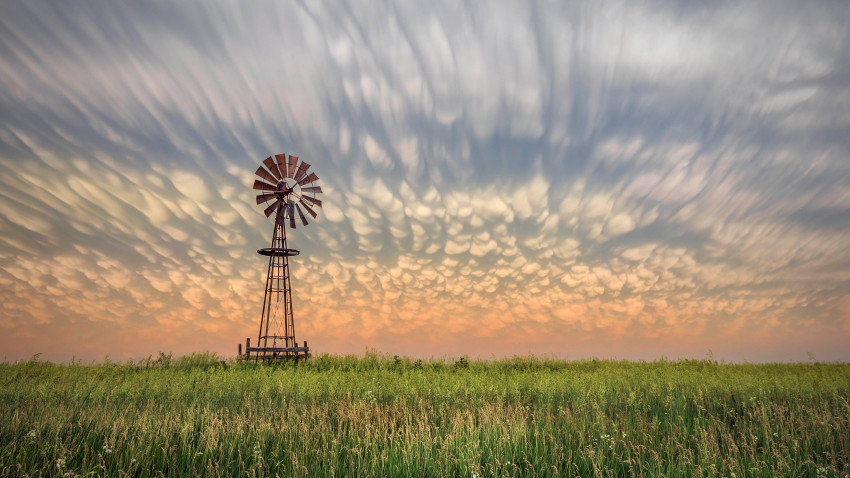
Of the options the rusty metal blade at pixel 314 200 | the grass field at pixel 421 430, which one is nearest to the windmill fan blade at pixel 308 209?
the rusty metal blade at pixel 314 200

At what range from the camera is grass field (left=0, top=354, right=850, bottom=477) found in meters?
8.63

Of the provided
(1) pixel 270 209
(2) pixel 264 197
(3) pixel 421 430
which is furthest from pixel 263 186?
(3) pixel 421 430

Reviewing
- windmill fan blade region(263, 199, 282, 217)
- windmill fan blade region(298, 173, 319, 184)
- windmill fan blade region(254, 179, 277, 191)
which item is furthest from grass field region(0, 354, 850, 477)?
windmill fan blade region(298, 173, 319, 184)

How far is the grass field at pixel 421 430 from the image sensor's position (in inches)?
340

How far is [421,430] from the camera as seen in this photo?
979 centimetres

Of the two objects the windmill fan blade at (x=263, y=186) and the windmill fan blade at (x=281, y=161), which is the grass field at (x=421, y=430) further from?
the windmill fan blade at (x=281, y=161)

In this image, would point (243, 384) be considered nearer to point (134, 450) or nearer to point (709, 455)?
point (134, 450)

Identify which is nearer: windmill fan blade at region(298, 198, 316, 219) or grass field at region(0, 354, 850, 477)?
grass field at region(0, 354, 850, 477)

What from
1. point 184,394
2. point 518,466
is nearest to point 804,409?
point 518,466

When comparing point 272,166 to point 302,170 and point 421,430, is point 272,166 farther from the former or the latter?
point 421,430

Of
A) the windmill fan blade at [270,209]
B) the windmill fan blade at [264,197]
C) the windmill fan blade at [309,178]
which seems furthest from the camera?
the windmill fan blade at [309,178]

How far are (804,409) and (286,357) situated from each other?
2567 cm

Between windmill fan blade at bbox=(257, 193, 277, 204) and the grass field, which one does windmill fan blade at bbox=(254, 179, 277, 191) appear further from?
the grass field

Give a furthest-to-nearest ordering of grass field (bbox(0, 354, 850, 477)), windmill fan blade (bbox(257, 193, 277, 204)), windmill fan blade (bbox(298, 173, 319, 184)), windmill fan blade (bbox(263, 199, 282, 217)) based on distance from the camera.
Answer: windmill fan blade (bbox(298, 173, 319, 184)) < windmill fan blade (bbox(257, 193, 277, 204)) < windmill fan blade (bbox(263, 199, 282, 217)) < grass field (bbox(0, 354, 850, 477))
